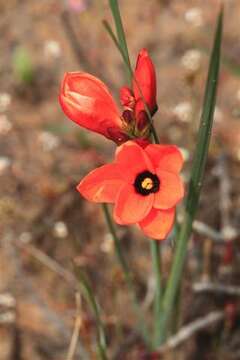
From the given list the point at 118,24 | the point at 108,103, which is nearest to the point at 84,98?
the point at 108,103

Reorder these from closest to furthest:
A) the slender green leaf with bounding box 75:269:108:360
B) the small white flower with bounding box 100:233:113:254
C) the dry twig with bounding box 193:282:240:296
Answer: the slender green leaf with bounding box 75:269:108:360 < the dry twig with bounding box 193:282:240:296 < the small white flower with bounding box 100:233:113:254

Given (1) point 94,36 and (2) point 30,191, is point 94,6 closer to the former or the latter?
(1) point 94,36

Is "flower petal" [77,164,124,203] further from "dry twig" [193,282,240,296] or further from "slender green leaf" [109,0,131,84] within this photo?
"dry twig" [193,282,240,296]

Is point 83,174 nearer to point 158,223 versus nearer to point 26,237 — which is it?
point 26,237

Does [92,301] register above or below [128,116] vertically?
below

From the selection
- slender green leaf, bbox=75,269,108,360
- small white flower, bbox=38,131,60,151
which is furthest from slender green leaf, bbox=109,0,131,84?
small white flower, bbox=38,131,60,151

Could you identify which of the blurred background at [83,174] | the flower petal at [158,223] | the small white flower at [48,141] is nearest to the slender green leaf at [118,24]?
the flower petal at [158,223]
